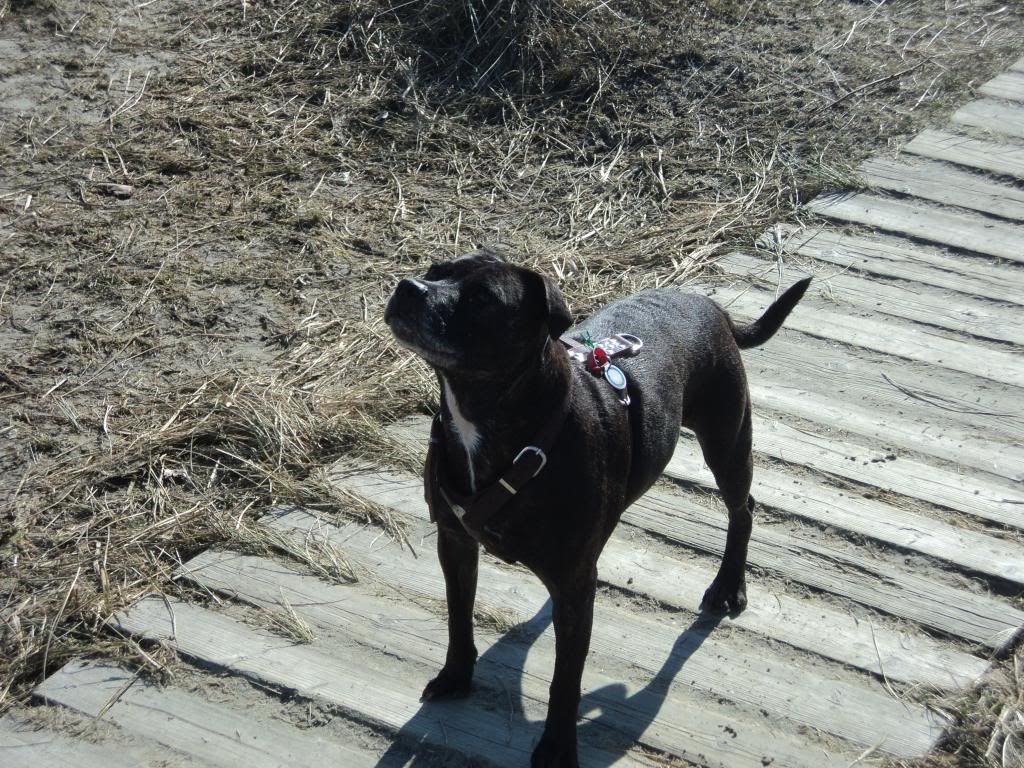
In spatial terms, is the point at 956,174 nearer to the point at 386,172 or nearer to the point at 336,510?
the point at 386,172

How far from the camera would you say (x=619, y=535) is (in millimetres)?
4012

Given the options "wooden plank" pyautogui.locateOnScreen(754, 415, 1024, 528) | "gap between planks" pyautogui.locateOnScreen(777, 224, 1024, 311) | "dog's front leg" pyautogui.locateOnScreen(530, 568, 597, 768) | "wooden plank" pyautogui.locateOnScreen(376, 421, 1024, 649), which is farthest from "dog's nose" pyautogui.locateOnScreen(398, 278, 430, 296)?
"gap between planks" pyautogui.locateOnScreen(777, 224, 1024, 311)

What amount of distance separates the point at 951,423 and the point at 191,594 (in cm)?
310

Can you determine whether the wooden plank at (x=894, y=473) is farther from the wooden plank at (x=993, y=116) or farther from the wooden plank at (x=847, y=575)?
the wooden plank at (x=993, y=116)

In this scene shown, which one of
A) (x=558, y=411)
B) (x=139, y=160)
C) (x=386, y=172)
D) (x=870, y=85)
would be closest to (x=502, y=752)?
(x=558, y=411)

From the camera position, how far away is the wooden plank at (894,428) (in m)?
4.30

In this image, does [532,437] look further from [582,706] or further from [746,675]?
[746,675]

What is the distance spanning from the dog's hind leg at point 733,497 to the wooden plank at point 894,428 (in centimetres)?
103

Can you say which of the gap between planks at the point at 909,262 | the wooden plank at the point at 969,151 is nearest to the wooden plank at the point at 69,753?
the gap between planks at the point at 909,262

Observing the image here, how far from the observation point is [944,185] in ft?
20.2

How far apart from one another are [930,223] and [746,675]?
11.1 ft

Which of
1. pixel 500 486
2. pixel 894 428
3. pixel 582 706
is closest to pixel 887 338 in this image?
pixel 894 428

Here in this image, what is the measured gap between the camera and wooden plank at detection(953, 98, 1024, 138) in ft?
21.7

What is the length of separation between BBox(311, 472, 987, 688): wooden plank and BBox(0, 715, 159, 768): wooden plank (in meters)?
1.56
